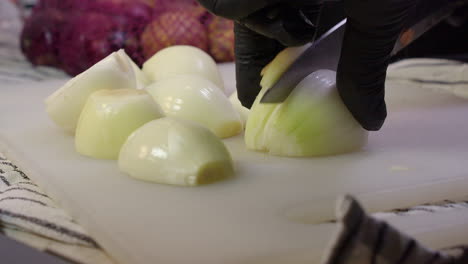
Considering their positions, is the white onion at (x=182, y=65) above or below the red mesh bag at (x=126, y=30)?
above

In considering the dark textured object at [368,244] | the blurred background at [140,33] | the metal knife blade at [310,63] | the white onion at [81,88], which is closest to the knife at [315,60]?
the metal knife blade at [310,63]

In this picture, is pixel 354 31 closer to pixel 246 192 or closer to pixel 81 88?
pixel 246 192

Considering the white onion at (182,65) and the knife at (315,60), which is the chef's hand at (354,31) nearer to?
the knife at (315,60)

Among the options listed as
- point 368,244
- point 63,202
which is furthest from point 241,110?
point 368,244

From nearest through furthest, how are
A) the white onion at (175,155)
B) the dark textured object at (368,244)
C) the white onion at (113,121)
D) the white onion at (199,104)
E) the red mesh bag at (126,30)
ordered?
1. the dark textured object at (368,244)
2. the white onion at (175,155)
3. the white onion at (113,121)
4. the white onion at (199,104)
5. the red mesh bag at (126,30)

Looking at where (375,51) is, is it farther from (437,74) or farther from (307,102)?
(437,74)

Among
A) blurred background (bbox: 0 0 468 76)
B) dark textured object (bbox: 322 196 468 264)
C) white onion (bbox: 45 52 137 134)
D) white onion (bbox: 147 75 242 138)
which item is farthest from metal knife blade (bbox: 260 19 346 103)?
blurred background (bbox: 0 0 468 76)

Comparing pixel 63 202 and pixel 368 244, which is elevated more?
pixel 368 244
